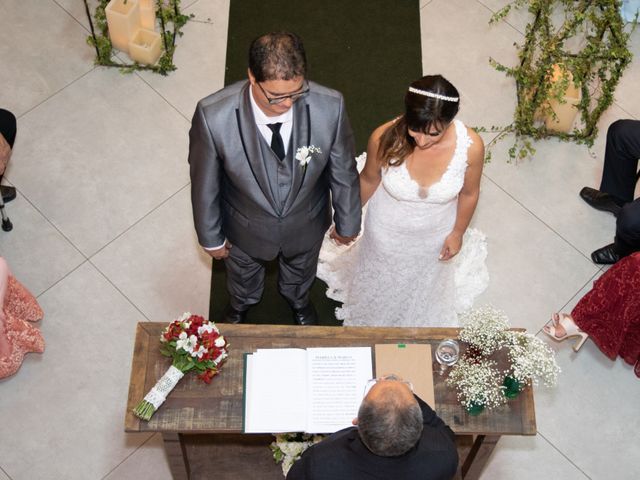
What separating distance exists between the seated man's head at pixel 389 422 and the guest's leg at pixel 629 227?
219 cm

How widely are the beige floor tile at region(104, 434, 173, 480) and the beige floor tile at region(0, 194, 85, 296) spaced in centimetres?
106

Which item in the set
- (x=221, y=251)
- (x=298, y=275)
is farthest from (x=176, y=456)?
(x=298, y=275)

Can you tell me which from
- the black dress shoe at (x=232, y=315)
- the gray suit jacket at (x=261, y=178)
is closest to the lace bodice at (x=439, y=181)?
the gray suit jacket at (x=261, y=178)

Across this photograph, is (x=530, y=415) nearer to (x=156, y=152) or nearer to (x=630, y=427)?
(x=630, y=427)

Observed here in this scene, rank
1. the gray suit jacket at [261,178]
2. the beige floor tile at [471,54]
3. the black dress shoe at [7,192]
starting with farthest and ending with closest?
the beige floor tile at [471,54]
the black dress shoe at [7,192]
the gray suit jacket at [261,178]

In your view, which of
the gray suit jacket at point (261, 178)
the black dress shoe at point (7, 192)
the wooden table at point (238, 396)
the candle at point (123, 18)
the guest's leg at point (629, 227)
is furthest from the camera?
the candle at point (123, 18)

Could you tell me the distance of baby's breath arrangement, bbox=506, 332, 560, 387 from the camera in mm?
3195

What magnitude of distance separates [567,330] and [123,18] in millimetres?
3109

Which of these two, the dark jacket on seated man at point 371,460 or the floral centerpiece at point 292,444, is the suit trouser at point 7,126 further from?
the dark jacket on seated man at point 371,460

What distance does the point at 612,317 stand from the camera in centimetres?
412

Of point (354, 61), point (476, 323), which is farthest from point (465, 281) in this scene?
point (354, 61)

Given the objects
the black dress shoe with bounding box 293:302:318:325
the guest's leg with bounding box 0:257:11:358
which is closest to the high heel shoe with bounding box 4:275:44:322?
the guest's leg with bounding box 0:257:11:358

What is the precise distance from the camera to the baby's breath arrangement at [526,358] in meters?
3.20

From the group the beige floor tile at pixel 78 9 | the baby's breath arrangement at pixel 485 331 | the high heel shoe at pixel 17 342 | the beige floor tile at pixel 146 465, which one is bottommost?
the beige floor tile at pixel 146 465
